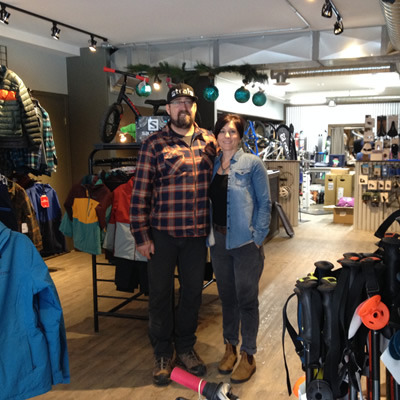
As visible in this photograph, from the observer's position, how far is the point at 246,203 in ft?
8.66

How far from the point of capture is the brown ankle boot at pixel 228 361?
288 cm

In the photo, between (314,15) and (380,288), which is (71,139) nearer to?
(314,15)

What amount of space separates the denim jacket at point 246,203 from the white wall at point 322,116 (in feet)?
42.1

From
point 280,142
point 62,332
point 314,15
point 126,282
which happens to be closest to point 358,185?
point 280,142

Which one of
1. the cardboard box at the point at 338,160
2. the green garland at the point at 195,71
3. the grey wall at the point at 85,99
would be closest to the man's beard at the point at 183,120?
the green garland at the point at 195,71

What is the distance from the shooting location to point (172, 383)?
2.80 m

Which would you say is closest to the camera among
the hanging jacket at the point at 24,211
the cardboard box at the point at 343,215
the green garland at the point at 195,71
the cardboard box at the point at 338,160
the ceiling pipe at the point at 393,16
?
the ceiling pipe at the point at 393,16

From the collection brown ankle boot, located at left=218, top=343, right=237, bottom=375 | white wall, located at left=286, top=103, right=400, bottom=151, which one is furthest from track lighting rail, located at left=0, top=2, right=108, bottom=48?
white wall, located at left=286, top=103, right=400, bottom=151

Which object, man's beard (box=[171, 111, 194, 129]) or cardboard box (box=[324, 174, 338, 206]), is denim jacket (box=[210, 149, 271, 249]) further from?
cardboard box (box=[324, 174, 338, 206])

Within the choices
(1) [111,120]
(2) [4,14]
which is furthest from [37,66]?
(1) [111,120]

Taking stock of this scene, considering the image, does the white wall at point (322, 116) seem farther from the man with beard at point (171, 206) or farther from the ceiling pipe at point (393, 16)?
the man with beard at point (171, 206)

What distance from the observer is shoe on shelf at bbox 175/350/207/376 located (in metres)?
2.87

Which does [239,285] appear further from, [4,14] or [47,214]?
[4,14]

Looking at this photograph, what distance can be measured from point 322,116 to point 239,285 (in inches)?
526
